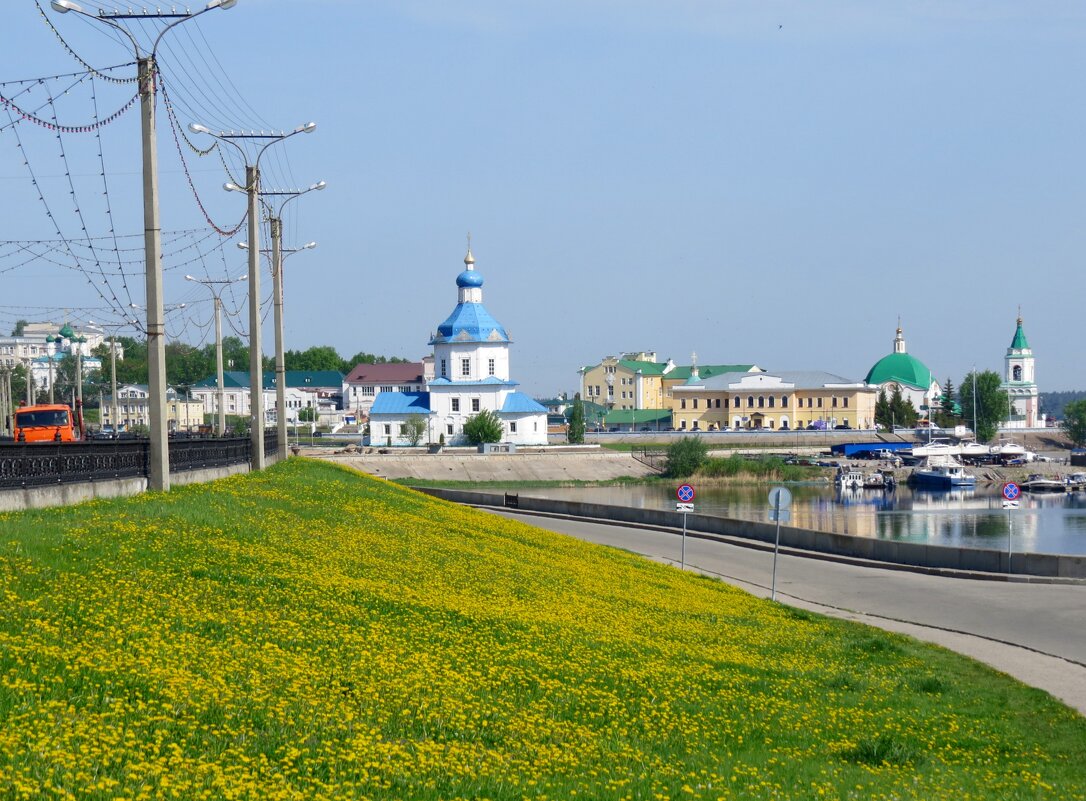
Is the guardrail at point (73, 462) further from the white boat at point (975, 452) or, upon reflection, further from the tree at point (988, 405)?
the tree at point (988, 405)

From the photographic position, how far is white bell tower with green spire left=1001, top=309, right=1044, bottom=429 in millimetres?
189875

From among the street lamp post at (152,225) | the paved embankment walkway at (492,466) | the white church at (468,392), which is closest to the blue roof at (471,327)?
the white church at (468,392)

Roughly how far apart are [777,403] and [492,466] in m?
64.4

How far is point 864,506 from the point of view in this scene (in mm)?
85500

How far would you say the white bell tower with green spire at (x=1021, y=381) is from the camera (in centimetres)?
18988

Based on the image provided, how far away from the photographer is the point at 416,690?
12172mm

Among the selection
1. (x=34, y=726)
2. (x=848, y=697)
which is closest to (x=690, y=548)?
(x=848, y=697)

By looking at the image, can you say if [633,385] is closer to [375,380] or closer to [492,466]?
[375,380]

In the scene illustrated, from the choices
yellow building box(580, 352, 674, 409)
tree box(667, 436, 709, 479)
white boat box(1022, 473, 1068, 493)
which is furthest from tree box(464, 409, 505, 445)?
yellow building box(580, 352, 674, 409)

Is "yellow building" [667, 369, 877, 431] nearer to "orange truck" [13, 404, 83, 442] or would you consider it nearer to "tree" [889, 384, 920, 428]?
"tree" [889, 384, 920, 428]

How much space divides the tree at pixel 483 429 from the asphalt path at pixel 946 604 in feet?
240

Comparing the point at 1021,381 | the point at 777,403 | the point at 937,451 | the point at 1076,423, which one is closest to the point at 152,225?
the point at 937,451

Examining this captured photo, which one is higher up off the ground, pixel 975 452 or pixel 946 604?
pixel 946 604

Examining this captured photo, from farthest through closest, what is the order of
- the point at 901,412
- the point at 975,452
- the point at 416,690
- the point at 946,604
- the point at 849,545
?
the point at 901,412 → the point at 975,452 → the point at 849,545 → the point at 946,604 → the point at 416,690
